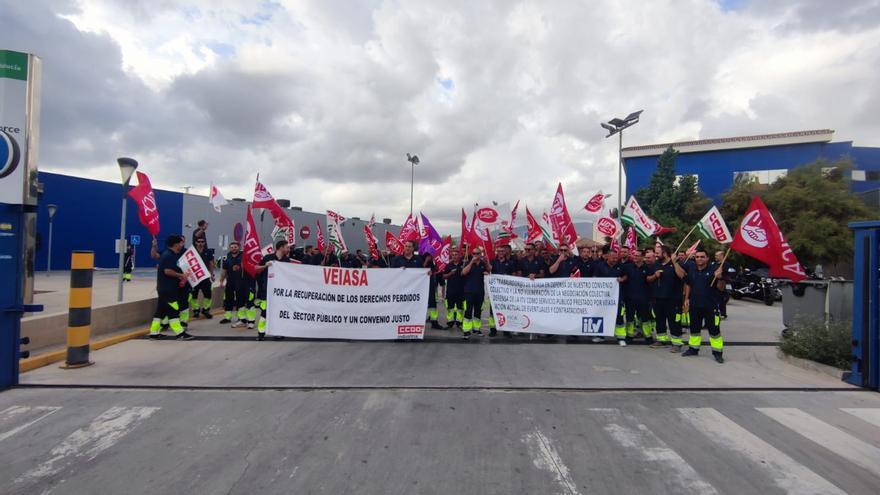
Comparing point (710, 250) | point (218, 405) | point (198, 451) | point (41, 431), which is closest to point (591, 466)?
point (198, 451)

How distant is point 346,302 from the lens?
9000 mm

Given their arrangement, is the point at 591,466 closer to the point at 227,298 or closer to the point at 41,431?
the point at 41,431

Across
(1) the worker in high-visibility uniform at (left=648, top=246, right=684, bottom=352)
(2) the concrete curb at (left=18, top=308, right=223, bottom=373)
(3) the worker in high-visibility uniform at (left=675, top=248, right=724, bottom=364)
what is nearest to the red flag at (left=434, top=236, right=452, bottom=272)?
(1) the worker in high-visibility uniform at (left=648, top=246, right=684, bottom=352)

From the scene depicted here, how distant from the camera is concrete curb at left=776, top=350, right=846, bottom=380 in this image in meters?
6.90

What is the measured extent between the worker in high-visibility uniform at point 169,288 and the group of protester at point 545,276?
0.05ft

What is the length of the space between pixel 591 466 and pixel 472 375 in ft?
9.32

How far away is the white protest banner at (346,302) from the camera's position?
348 inches

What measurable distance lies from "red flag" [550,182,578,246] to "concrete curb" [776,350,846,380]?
463 centimetres

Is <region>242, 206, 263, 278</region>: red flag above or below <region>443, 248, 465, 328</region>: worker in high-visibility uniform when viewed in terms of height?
above

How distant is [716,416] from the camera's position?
505 cm

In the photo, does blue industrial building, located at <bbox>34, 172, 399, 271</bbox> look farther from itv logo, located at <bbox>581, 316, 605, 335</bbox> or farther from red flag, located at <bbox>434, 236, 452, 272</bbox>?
itv logo, located at <bbox>581, 316, 605, 335</bbox>

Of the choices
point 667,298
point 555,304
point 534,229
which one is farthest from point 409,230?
point 667,298

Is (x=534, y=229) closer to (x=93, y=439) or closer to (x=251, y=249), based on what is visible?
(x=251, y=249)

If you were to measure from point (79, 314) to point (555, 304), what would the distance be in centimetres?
782
